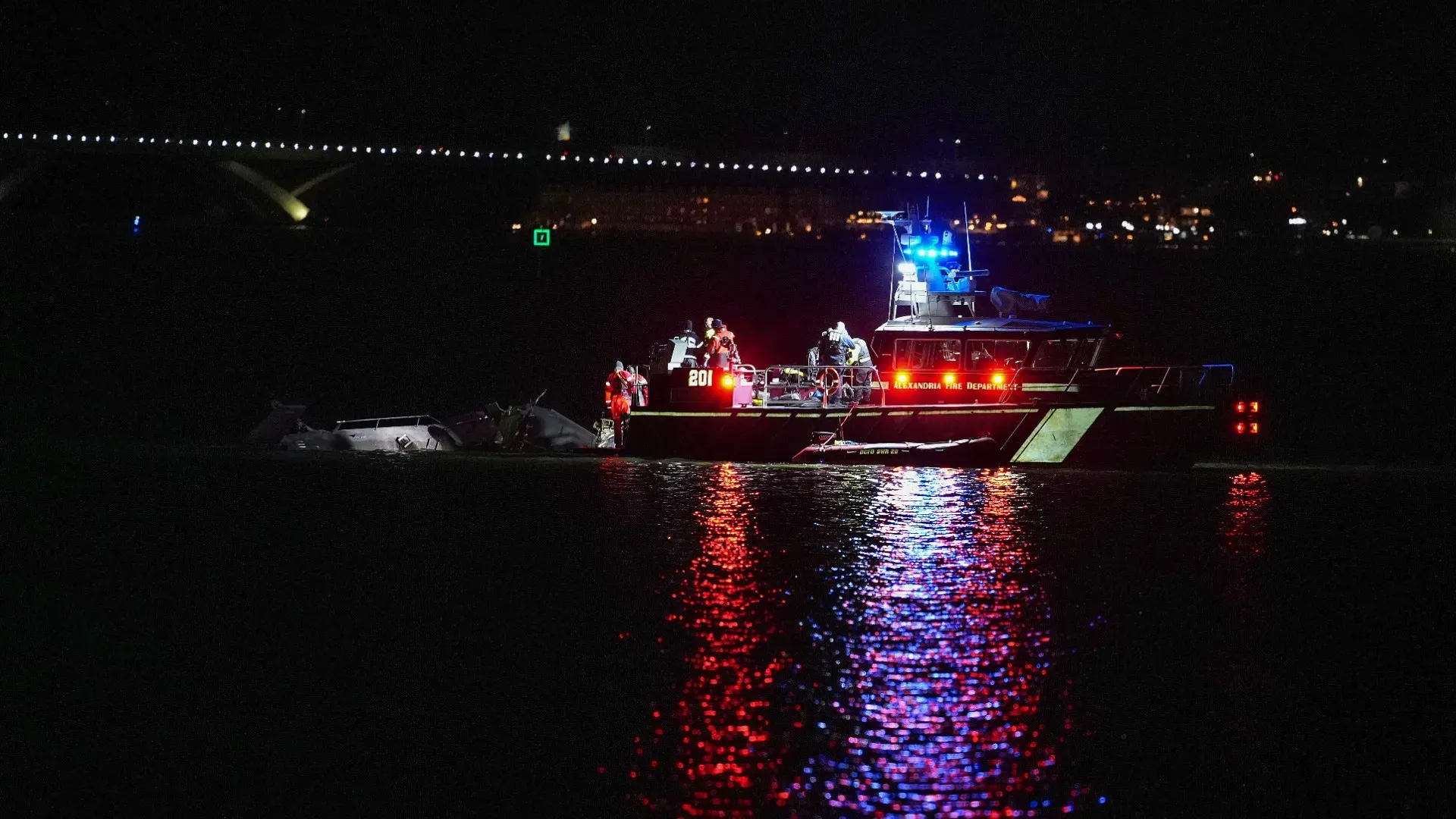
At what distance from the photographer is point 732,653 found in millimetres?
12859

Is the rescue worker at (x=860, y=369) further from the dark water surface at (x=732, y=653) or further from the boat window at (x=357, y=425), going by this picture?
the boat window at (x=357, y=425)

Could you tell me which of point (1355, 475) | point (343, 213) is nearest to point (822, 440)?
point (1355, 475)

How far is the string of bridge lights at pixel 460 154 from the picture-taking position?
11206 centimetres

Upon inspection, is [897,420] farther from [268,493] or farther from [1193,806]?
[1193,806]

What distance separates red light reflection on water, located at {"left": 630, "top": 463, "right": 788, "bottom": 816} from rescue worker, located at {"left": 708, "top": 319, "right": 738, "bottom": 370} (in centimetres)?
965

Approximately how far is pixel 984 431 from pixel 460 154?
98426 millimetres

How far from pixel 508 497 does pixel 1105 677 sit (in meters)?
12.2

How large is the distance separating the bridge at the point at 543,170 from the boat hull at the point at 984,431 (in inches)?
3570

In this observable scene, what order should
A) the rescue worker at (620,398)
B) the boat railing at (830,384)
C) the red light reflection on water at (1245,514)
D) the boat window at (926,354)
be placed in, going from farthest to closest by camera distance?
1. the rescue worker at (620,398)
2. the boat railing at (830,384)
3. the boat window at (926,354)
4. the red light reflection on water at (1245,514)

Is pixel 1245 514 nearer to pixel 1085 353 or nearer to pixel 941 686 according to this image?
pixel 1085 353

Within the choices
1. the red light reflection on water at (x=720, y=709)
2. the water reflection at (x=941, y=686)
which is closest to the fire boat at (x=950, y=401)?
the water reflection at (x=941, y=686)

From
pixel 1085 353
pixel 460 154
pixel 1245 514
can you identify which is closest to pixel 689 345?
pixel 1085 353

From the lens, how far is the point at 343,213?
11781 cm

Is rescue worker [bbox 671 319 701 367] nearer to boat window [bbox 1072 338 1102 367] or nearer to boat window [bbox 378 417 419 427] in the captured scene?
boat window [bbox 1072 338 1102 367]
